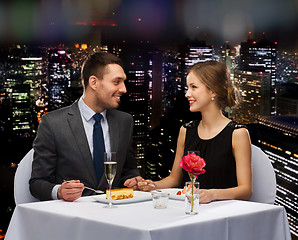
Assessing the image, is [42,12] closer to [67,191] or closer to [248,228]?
[67,191]

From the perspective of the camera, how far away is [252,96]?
4.86 m

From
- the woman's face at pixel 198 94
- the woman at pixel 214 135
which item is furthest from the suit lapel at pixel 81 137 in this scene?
the woman's face at pixel 198 94

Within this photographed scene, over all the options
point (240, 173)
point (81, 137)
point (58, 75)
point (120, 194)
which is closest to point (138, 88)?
point (58, 75)

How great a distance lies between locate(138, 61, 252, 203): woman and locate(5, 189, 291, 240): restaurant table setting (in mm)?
524

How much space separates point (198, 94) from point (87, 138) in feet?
2.15

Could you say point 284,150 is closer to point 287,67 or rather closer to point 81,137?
point 287,67

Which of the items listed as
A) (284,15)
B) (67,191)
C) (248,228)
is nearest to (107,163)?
(67,191)

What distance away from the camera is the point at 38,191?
2.54 meters

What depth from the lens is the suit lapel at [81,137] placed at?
2.70m

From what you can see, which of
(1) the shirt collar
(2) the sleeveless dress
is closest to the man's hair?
(1) the shirt collar

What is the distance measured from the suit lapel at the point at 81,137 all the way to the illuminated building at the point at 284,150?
247cm

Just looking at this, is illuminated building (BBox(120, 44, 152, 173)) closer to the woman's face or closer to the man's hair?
the man's hair

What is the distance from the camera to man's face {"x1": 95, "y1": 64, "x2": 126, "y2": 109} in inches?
112

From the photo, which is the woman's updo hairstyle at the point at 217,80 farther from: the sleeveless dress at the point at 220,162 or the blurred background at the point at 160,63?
the blurred background at the point at 160,63
